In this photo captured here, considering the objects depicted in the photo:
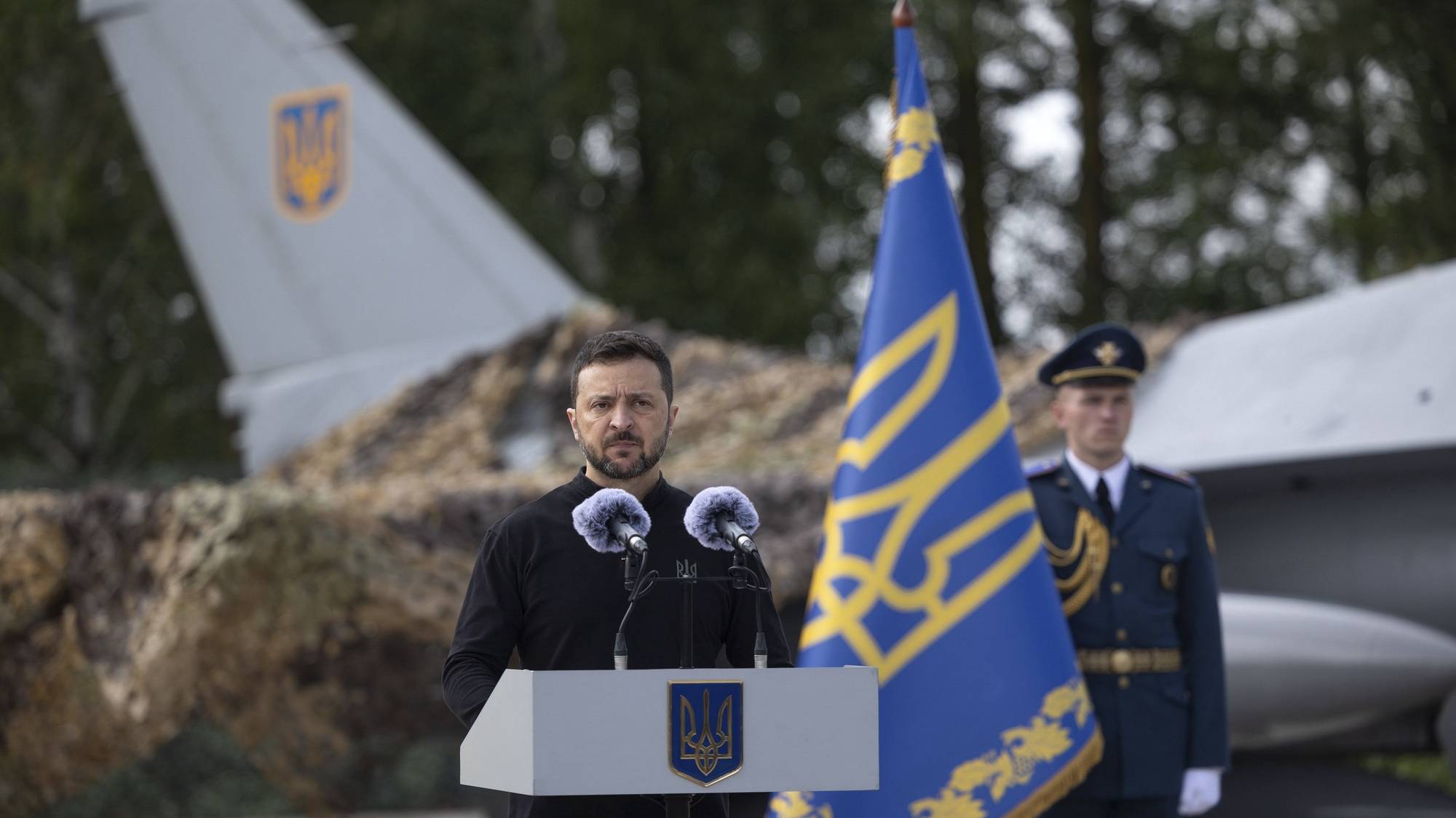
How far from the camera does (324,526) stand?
5.39 meters

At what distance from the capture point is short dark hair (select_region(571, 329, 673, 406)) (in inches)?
74.2

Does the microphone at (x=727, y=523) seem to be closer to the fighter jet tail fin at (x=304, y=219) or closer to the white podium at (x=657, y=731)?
the white podium at (x=657, y=731)

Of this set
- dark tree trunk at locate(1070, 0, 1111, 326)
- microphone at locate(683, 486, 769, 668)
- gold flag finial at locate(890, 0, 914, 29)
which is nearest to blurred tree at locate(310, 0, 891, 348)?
dark tree trunk at locate(1070, 0, 1111, 326)

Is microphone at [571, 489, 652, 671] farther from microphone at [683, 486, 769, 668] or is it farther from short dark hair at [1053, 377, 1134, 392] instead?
short dark hair at [1053, 377, 1134, 392]

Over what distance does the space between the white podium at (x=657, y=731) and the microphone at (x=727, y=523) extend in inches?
4.4

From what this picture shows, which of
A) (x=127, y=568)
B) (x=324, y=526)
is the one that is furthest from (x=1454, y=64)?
(x=127, y=568)

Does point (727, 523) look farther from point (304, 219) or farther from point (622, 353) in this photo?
point (304, 219)

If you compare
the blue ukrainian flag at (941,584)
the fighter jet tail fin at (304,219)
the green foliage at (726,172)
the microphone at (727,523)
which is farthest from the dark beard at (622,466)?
the green foliage at (726,172)

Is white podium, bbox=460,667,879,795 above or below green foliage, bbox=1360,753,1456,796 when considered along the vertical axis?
above

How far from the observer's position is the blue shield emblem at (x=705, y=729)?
1.63m

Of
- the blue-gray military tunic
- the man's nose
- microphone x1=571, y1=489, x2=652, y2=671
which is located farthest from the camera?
the blue-gray military tunic

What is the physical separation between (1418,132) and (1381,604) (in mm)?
4430

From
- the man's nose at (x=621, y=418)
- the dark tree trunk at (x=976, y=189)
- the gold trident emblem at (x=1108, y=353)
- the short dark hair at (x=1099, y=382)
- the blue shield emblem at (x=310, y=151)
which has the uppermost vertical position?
the dark tree trunk at (x=976, y=189)

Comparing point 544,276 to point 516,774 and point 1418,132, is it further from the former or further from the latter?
point 516,774
